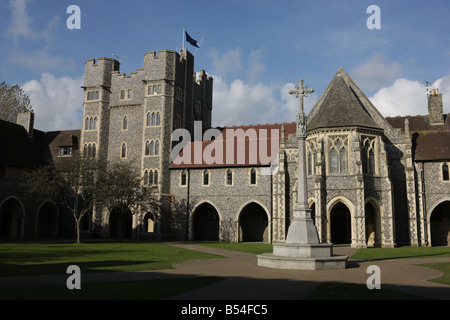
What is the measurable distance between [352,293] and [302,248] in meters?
6.32

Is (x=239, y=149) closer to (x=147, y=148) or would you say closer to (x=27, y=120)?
(x=147, y=148)

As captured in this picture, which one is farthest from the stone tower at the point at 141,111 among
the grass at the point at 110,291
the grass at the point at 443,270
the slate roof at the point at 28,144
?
the grass at the point at 110,291

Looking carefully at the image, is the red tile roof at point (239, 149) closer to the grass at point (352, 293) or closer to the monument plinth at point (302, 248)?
the monument plinth at point (302, 248)

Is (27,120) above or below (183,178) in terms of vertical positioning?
above

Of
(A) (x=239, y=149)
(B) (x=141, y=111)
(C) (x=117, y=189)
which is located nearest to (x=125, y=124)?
(B) (x=141, y=111)

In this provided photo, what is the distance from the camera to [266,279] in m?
12.9

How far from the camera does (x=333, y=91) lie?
36.1 m

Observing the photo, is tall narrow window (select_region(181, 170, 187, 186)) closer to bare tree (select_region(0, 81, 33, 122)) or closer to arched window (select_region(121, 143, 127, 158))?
Answer: arched window (select_region(121, 143, 127, 158))

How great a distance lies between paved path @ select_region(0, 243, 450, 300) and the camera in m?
10.4

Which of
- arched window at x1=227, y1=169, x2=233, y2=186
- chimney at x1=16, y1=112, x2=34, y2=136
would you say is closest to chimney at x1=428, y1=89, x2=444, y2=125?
arched window at x1=227, y1=169, x2=233, y2=186

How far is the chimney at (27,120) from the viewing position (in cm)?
4528

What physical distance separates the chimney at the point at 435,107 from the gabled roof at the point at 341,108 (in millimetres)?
7007
